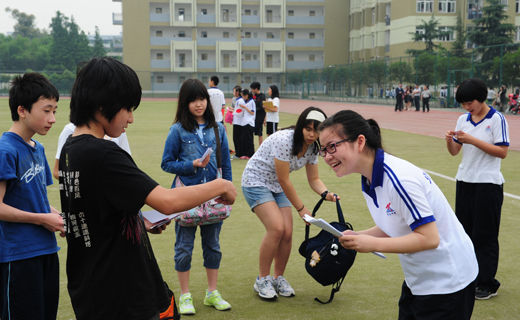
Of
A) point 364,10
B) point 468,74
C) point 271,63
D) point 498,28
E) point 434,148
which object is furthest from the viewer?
point 271,63

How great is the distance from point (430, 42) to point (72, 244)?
5628cm

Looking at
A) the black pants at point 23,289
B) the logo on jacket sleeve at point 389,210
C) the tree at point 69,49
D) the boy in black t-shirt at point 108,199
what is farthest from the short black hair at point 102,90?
the tree at point 69,49

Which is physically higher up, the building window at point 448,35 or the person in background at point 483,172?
the building window at point 448,35

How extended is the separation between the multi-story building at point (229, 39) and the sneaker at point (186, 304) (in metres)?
64.1

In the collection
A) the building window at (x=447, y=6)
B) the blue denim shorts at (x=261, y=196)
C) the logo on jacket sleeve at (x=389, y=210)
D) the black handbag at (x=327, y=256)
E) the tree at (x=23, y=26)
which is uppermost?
the tree at (x=23, y=26)

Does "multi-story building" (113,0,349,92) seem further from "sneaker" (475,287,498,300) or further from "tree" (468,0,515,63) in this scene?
"sneaker" (475,287,498,300)

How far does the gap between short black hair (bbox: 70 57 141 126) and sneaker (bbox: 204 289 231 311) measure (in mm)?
2636

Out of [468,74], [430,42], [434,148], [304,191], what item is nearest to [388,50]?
[430,42]

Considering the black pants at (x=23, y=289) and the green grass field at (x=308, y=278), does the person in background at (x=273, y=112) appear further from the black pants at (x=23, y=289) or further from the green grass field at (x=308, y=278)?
the black pants at (x=23, y=289)

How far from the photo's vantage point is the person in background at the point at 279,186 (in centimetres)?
427

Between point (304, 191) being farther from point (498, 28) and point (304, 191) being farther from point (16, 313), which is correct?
point (498, 28)

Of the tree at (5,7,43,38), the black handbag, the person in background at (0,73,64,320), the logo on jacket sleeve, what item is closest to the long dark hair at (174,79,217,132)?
the black handbag

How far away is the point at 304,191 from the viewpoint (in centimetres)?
916

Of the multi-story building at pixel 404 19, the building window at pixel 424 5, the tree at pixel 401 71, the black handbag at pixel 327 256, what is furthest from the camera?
the building window at pixel 424 5
